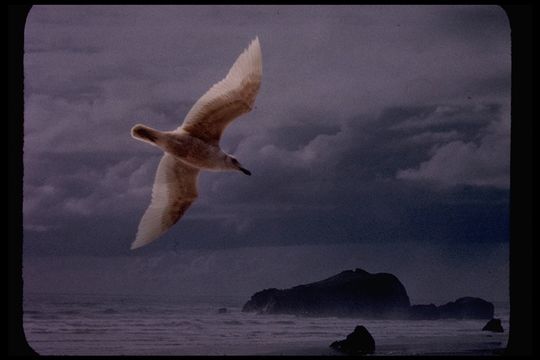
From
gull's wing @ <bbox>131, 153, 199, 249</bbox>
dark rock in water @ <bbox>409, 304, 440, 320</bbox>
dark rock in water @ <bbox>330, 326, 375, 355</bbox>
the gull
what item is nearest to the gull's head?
the gull

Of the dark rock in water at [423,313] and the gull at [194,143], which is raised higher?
the gull at [194,143]

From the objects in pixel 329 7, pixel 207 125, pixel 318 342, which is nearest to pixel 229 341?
pixel 318 342

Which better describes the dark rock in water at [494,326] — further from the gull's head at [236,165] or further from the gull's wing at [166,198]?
the gull's wing at [166,198]

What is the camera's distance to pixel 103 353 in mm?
5133

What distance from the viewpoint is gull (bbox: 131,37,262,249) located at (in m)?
4.30

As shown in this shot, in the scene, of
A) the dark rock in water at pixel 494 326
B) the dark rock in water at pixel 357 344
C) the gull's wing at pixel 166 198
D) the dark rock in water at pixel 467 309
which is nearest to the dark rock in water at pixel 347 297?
the dark rock in water at pixel 467 309

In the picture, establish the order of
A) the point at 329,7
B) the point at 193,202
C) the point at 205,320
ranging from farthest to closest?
1. the point at 205,320
2. the point at 329,7
3. the point at 193,202

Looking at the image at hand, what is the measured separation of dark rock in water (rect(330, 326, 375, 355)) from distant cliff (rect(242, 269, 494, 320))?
437mm

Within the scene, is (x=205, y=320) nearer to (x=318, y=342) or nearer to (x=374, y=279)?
(x=318, y=342)

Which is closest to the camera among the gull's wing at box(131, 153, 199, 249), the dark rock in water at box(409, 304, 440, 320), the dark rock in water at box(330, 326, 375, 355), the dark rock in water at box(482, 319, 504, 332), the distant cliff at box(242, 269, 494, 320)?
the gull's wing at box(131, 153, 199, 249)

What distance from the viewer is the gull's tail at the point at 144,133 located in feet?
14.0

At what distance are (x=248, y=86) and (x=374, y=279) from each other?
2427 mm

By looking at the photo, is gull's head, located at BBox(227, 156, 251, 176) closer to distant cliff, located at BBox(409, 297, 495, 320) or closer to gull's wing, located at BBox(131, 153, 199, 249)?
gull's wing, located at BBox(131, 153, 199, 249)

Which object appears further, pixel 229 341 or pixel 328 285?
pixel 328 285
